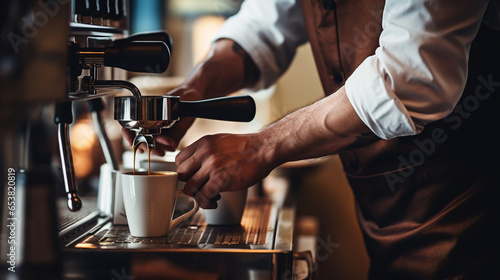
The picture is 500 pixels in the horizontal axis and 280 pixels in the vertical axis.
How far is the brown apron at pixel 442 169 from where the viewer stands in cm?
87

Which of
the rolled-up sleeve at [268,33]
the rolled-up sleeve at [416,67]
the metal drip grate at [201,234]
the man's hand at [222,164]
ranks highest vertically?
the rolled-up sleeve at [268,33]

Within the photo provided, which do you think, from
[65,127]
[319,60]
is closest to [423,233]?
[319,60]

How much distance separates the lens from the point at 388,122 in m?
0.66

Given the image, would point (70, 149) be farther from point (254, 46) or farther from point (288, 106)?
point (288, 106)

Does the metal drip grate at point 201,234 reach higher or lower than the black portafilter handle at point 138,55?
lower

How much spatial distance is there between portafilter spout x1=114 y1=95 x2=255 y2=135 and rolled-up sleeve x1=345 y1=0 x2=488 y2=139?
16 cm

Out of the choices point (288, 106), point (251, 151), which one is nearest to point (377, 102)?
point (251, 151)

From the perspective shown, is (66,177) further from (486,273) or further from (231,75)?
(486,273)

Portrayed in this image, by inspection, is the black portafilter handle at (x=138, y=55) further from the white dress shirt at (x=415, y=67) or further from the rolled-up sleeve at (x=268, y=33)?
the rolled-up sleeve at (x=268, y=33)

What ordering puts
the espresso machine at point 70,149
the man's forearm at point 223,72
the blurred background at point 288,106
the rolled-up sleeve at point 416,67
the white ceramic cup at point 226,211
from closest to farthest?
1. the espresso machine at point 70,149
2. the rolled-up sleeve at point 416,67
3. the white ceramic cup at point 226,211
4. the man's forearm at point 223,72
5. the blurred background at point 288,106

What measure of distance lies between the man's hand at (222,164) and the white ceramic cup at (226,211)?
0.29 feet

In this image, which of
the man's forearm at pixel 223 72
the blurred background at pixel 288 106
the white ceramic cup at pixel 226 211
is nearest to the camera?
the white ceramic cup at pixel 226 211

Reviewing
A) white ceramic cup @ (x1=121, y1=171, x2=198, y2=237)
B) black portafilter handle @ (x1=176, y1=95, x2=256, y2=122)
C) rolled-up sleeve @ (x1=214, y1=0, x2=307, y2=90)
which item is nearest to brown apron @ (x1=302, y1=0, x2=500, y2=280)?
rolled-up sleeve @ (x1=214, y1=0, x2=307, y2=90)

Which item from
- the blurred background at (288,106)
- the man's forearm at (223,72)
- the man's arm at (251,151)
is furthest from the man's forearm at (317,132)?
the blurred background at (288,106)
